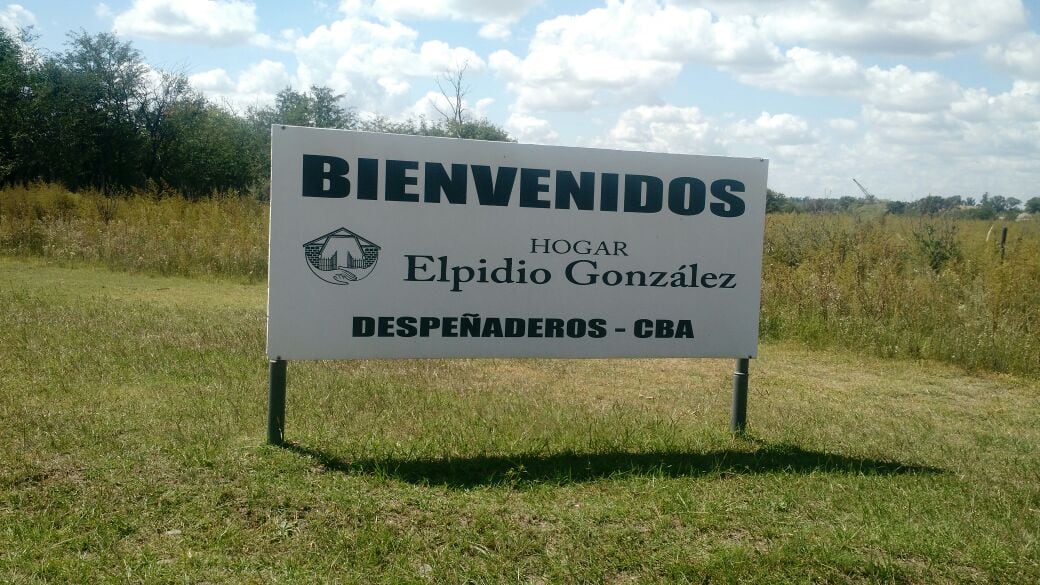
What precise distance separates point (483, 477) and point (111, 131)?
34136 millimetres

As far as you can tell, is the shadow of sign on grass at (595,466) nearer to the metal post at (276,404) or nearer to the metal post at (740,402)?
the metal post at (276,404)

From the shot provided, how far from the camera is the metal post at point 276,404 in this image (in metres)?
5.44

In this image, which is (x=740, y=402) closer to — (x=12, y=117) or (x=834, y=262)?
(x=834, y=262)

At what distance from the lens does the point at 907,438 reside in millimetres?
6418

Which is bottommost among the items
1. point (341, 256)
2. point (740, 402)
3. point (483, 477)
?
point (483, 477)

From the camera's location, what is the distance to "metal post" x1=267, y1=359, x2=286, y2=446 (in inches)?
214

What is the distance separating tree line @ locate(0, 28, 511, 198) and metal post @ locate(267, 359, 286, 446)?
25.2m

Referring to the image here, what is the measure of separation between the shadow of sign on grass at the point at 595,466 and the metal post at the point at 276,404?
9 cm

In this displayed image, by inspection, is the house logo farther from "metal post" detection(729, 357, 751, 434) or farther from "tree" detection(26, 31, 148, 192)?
"tree" detection(26, 31, 148, 192)

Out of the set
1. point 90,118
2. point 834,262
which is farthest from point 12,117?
point 834,262

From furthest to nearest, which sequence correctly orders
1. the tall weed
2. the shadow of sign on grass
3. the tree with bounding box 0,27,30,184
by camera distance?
the tree with bounding box 0,27,30,184 → the tall weed → the shadow of sign on grass

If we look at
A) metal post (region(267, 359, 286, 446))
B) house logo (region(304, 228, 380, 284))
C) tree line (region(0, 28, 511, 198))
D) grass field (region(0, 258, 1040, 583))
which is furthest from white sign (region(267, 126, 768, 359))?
tree line (region(0, 28, 511, 198))

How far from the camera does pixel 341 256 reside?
18.0ft

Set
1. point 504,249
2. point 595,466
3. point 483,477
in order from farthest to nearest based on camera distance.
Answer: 1. point 504,249
2. point 595,466
3. point 483,477
